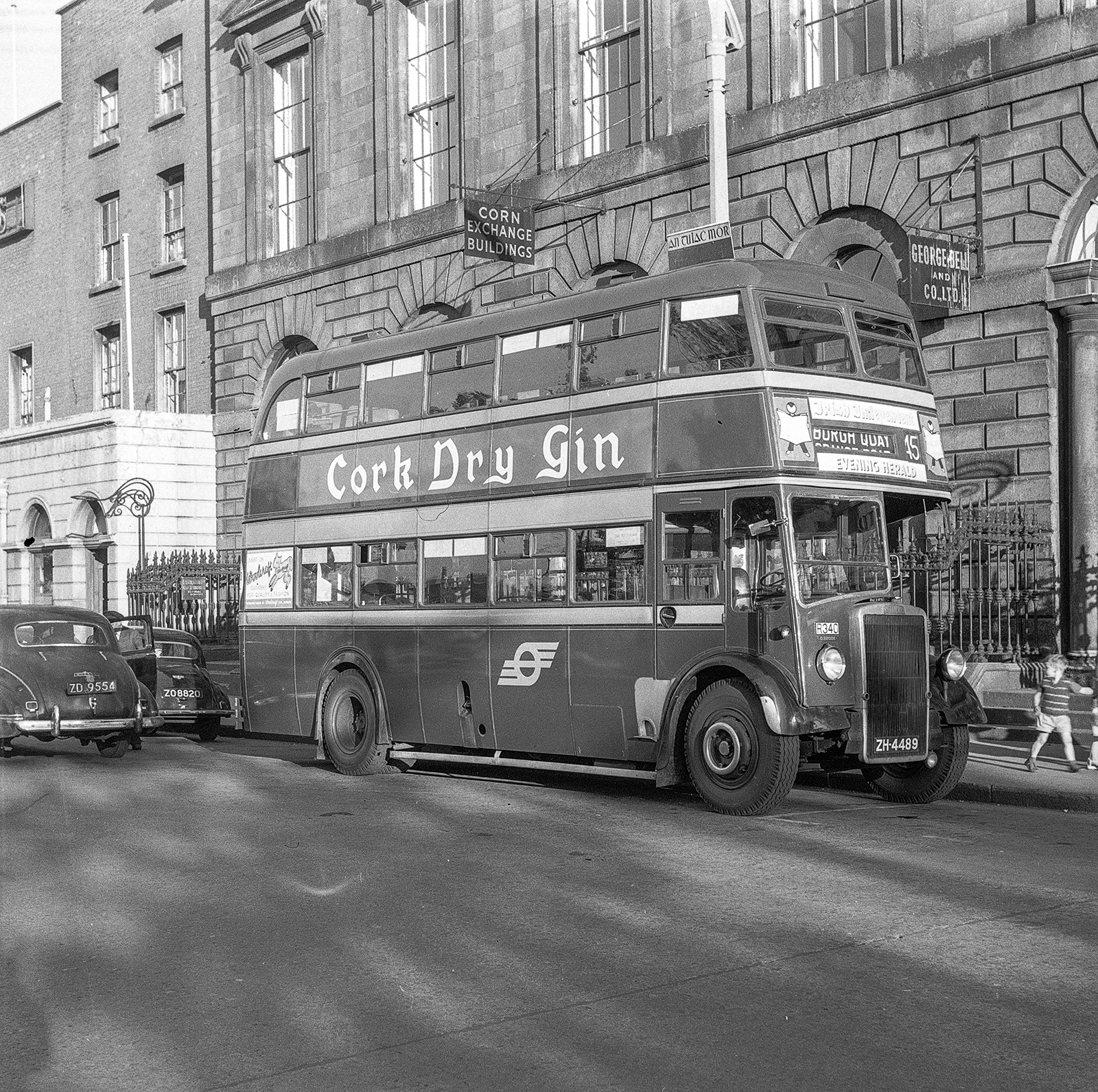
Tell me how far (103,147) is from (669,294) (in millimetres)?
29695

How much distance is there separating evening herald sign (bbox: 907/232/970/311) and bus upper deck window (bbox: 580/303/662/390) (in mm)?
6326

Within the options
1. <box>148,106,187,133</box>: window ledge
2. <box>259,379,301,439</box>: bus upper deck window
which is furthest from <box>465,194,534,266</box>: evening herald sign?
<box>148,106,187,133</box>: window ledge

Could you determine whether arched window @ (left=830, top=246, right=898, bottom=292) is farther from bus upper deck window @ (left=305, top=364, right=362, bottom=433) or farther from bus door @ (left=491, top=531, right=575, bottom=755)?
bus door @ (left=491, top=531, right=575, bottom=755)

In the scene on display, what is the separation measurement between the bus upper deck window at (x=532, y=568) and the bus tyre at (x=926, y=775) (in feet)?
10.2

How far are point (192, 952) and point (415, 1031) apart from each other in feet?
5.93

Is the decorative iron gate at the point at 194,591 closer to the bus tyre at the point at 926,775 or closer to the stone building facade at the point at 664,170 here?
the stone building facade at the point at 664,170

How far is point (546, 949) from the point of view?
7.12m

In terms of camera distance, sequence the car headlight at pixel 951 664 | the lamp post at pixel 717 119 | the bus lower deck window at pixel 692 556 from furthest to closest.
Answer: the lamp post at pixel 717 119
the car headlight at pixel 951 664
the bus lower deck window at pixel 692 556

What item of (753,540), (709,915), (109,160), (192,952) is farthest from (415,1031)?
(109,160)

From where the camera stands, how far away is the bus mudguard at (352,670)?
1484 centimetres

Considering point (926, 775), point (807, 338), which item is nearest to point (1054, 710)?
point (926, 775)

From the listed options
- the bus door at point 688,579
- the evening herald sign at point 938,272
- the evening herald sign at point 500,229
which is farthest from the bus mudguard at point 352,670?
the evening herald sign at point 500,229

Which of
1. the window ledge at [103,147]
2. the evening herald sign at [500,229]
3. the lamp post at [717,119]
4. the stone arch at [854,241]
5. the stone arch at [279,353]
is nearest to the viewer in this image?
the lamp post at [717,119]

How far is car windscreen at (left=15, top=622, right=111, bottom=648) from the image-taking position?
1678 centimetres
